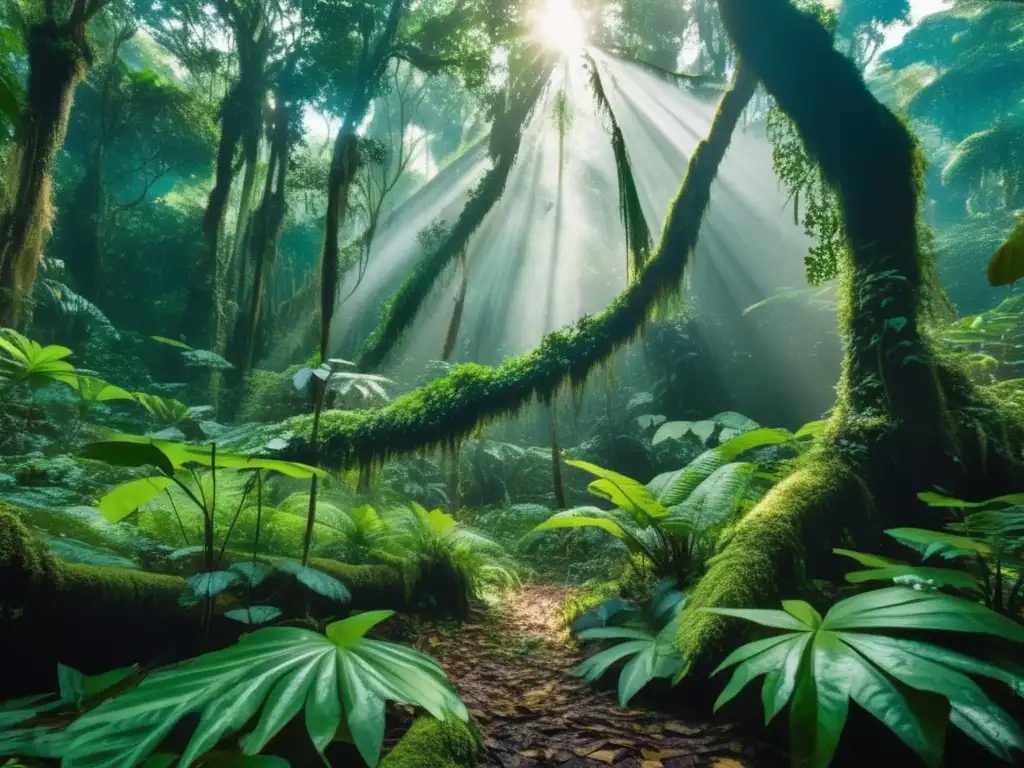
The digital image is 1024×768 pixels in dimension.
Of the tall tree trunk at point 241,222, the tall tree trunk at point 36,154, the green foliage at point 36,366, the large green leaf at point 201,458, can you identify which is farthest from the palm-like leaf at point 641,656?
the tall tree trunk at point 241,222

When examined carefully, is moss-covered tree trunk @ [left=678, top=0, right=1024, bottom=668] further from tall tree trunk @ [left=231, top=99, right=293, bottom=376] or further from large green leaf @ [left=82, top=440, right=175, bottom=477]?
tall tree trunk @ [left=231, top=99, right=293, bottom=376]

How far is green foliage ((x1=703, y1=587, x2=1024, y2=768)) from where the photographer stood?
1323 millimetres

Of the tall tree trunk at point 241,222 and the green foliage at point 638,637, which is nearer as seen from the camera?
the green foliage at point 638,637

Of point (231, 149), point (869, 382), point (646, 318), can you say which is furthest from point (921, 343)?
point (231, 149)

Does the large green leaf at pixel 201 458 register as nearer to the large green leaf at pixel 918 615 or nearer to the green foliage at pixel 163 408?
the large green leaf at pixel 918 615

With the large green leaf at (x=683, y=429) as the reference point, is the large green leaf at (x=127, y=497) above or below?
above

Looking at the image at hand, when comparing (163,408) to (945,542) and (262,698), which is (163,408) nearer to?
(262,698)

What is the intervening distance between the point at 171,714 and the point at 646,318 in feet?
14.2

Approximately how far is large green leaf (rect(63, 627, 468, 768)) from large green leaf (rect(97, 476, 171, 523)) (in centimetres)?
94

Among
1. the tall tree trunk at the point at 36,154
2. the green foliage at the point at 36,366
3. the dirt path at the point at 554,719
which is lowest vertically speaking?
the dirt path at the point at 554,719

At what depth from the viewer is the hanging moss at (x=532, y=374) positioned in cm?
433

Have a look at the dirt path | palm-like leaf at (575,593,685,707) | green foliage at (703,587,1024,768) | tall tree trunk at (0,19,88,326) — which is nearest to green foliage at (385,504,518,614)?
the dirt path

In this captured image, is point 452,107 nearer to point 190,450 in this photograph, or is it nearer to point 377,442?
point 377,442

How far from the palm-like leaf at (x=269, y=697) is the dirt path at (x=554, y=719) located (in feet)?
2.56
